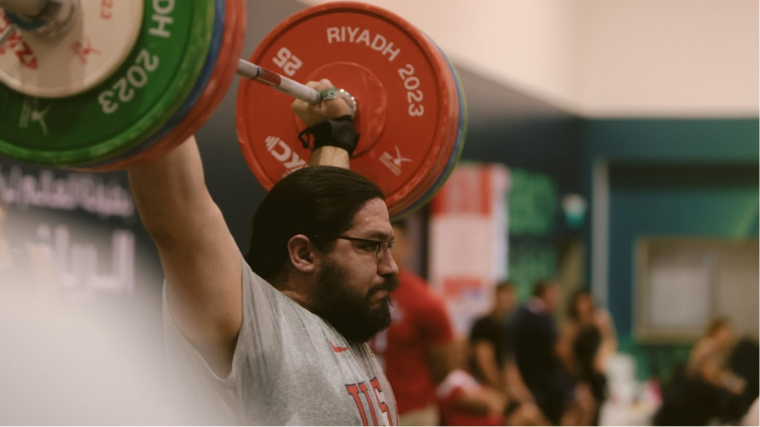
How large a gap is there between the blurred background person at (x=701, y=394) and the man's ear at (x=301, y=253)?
440 cm

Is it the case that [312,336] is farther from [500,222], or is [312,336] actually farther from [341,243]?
[500,222]

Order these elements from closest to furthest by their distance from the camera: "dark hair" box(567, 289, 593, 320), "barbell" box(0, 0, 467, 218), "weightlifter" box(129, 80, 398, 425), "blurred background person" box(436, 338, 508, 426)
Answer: "barbell" box(0, 0, 467, 218) < "weightlifter" box(129, 80, 398, 425) < "blurred background person" box(436, 338, 508, 426) < "dark hair" box(567, 289, 593, 320)

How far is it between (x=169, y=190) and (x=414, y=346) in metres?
2.77

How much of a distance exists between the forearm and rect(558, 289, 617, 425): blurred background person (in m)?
6.33

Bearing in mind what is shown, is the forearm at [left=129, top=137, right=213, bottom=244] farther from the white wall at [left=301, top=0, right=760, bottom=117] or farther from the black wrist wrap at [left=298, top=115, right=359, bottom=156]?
the white wall at [left=301, top=0, right=760, bottom=117]

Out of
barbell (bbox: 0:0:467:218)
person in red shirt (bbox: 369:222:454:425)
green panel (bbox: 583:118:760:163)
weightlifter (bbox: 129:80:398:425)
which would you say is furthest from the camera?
green panel (bbox: 583:118:760:163)

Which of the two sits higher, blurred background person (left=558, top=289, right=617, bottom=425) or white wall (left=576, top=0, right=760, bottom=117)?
white wall (left=576, top=0, right=760, bottom=117)

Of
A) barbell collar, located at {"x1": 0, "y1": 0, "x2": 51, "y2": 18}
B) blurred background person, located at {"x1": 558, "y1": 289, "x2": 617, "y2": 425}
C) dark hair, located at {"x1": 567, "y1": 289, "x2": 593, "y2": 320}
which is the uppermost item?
barbell collar, located at {"x1": 0, "y1": 0, "x2": 51, "y2": 18}

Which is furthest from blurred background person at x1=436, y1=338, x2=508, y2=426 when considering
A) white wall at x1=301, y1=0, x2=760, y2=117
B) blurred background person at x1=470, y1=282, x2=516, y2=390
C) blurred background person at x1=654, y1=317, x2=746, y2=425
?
white wall at x1=301, y1=0, x2=760, y2=117

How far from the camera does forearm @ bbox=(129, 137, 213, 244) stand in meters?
1.34

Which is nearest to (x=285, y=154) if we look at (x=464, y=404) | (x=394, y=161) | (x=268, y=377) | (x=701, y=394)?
(x=394, y=161)

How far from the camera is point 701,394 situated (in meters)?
5.83

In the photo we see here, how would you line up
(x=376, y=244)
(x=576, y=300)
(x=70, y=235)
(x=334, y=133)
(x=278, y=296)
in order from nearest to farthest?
(x=278, y=296) → (x=376, y=244) → (x=334, y=133) → (x=70, y=235) → (x=576, y=300)

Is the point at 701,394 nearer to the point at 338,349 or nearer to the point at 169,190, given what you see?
the point at 338,349
